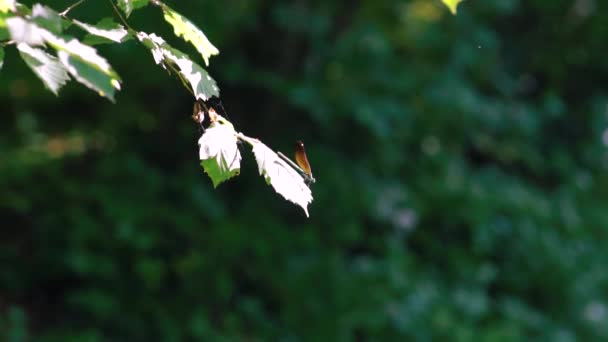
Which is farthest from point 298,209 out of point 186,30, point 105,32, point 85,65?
point 85,65

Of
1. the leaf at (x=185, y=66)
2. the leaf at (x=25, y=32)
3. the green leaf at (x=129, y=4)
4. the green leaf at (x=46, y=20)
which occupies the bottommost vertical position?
the leaf at (x=25, y=32)

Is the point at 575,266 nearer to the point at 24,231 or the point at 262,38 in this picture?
the point at 262,38

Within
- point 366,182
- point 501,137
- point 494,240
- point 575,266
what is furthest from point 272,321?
point 501,137

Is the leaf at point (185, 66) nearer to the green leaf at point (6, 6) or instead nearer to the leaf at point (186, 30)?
the leaf at point (186, 30)

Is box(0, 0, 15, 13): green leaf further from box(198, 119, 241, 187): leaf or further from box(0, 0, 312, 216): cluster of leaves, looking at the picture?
box(198, 119, 241, 187): leaf

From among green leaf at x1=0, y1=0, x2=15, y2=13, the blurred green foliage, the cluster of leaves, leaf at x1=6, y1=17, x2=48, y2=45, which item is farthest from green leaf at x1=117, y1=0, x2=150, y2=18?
the blurred green foliage

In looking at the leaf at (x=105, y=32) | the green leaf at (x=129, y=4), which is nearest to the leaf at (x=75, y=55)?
the leaf at (x=105, y=32)
